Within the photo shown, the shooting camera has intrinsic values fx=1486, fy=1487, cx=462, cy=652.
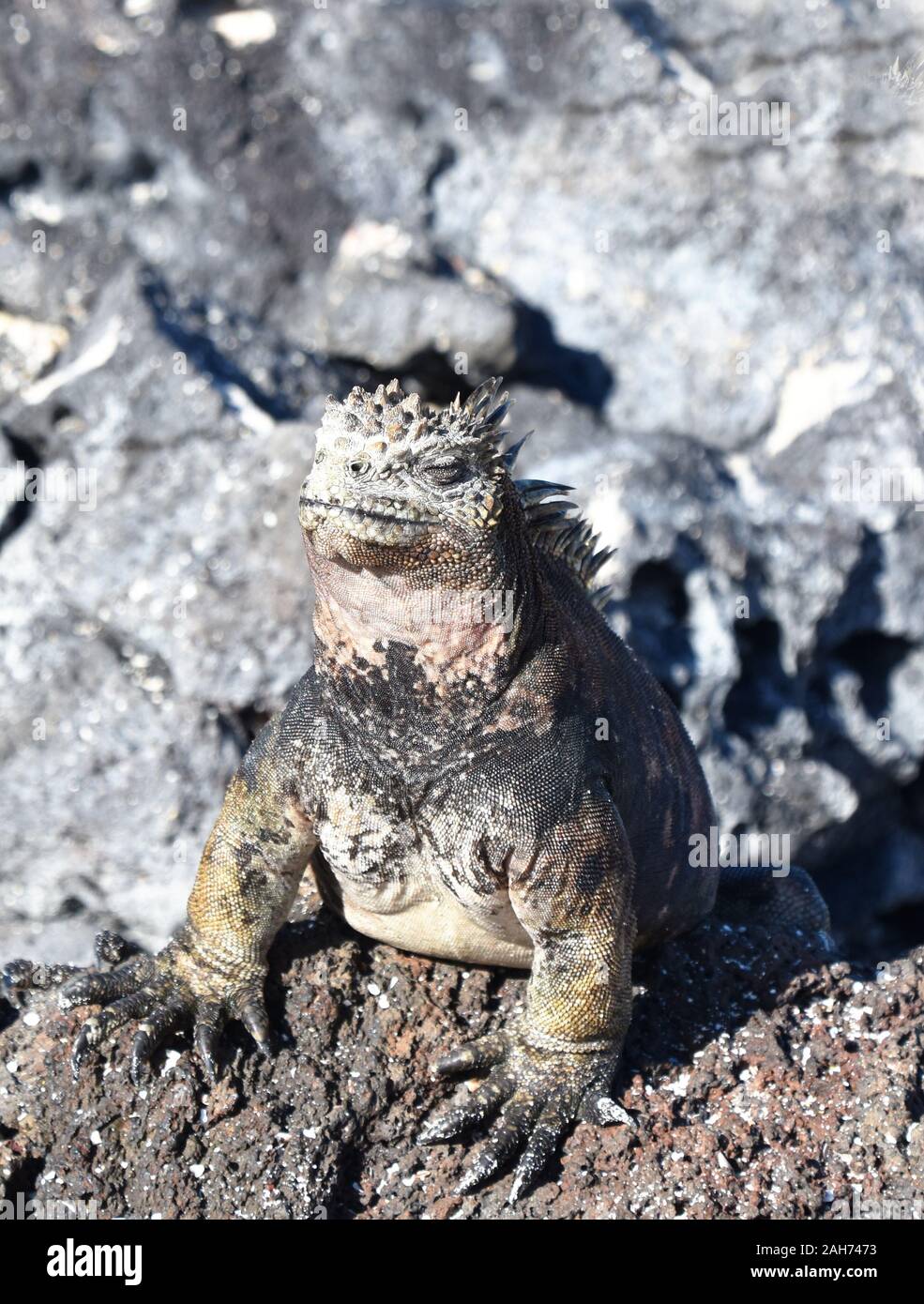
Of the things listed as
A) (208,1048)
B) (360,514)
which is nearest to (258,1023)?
(208,1048)

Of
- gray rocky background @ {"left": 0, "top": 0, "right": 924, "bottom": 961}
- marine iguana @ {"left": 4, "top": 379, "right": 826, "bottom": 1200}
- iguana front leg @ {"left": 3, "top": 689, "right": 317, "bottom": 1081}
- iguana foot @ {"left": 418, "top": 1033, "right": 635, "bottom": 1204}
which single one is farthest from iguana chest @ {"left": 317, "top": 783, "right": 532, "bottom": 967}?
gray rocky background @ {"left": 0, "top": 0, "right": 924, "bottom": 961}

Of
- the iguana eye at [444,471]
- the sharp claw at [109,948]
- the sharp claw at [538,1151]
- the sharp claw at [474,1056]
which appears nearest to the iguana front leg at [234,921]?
the sharp claw at [109,948]

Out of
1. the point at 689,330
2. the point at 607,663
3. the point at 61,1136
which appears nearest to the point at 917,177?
the point at 689,330

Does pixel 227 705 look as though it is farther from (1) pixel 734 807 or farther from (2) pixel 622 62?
(2) pixel 622 62

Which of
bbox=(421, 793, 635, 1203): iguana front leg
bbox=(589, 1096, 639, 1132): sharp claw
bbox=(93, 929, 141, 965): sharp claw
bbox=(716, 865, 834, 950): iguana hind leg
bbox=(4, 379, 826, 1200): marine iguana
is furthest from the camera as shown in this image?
bbox=(716, 865, 834, 950): iguana hind leg

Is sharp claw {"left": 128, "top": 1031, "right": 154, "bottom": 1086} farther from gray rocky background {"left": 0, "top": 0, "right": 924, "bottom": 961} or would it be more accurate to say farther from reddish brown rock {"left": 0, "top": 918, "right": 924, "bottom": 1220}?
gray rocky background {"left": 0, "top": 0, "right": 924, "bottom": 961}
